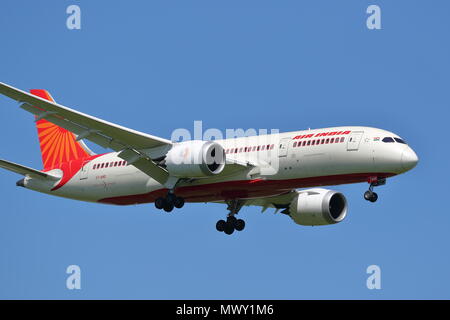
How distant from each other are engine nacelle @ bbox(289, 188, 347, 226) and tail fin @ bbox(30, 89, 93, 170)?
12556 millimetres

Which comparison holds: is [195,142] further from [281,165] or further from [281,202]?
[281,202]

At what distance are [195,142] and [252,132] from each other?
13.1 feet

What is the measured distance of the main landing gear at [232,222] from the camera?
51375mm

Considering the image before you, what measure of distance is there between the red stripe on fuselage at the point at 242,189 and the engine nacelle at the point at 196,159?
1.80 meters

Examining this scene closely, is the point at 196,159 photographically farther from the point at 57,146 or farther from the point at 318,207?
the point at 57,146

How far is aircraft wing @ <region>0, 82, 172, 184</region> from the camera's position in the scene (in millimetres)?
44500

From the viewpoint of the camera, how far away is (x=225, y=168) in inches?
1848

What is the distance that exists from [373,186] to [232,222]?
1037cm

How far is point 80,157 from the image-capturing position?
181 feet

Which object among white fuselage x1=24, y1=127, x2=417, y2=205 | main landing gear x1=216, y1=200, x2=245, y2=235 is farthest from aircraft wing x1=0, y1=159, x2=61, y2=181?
main landing gear x1=216, y1=200, x2=245, y2=235

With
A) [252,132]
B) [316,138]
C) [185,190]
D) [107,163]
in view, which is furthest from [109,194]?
[316,138]

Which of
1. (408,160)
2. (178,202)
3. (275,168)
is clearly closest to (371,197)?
(408,160)

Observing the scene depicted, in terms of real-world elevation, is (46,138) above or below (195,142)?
above

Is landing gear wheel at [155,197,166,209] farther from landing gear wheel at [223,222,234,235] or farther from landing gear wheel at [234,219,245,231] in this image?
landing gear wheel at [234,219,245,231]
